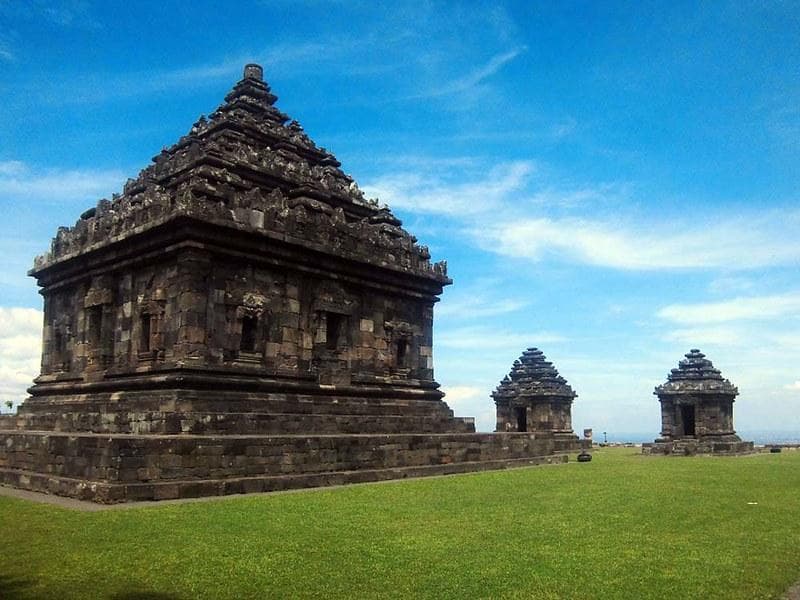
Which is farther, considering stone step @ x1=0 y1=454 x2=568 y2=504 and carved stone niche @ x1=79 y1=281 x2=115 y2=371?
carved stone niche @ x1=79 y1=281 x2=115 y2=371

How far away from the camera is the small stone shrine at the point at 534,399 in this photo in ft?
138

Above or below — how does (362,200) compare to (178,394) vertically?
above

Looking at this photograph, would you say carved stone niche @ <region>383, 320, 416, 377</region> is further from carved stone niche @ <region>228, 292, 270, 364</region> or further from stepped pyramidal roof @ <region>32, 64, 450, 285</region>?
carved stone niche @ <region>228, 292, 270, 364</region>

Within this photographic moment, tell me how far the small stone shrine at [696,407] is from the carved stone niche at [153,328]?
2557 centimetres

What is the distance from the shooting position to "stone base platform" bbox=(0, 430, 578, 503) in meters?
13.0

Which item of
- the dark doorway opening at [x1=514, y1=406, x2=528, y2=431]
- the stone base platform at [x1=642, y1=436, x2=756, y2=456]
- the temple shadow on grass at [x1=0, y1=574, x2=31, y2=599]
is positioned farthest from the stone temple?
the dark doorway opening at [x1=514, y1=406, x2=528, y2=431]

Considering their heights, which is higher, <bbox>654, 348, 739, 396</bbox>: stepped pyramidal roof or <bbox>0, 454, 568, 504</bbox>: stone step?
<bbox>654, 348, 739, 396</bbox>: stepped pyramidal roof

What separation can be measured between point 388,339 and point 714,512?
41.9ft

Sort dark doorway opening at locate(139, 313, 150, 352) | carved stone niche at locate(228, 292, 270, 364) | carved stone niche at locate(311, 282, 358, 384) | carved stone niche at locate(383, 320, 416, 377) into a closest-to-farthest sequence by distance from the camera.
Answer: carved stone niche at locate(228, 292, 270, 364), dark doorway opening at locate(139, 313, 150, 352), carved stone niche at locate(311, 282, 358, 384), carved stone niche at locate(383, 320, 416, 377)

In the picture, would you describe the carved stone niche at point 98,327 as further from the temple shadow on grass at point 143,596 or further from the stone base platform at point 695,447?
the stone base platform at point 695,447

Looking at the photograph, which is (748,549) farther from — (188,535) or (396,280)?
(396,280)

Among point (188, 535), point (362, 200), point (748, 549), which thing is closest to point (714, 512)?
point (748, 549)

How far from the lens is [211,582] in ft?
22.9

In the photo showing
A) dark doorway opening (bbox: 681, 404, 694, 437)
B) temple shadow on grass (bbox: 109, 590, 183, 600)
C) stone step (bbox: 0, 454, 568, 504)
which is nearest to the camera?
temple shadow on grass (bbox: 109, 590, 183, 600)
